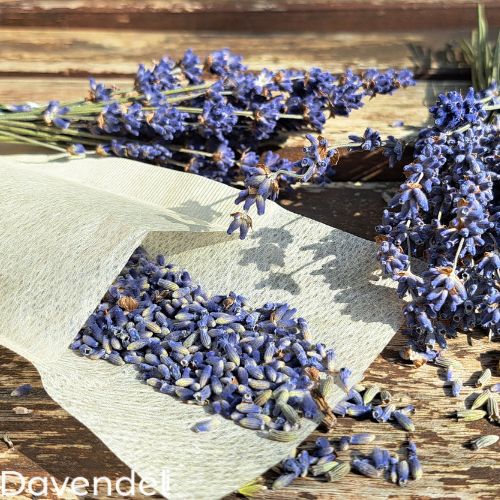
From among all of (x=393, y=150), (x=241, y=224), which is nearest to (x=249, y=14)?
(x=393, y=150)

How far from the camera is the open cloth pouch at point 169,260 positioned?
1039mm

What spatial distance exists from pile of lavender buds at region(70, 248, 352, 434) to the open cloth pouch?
25 mm

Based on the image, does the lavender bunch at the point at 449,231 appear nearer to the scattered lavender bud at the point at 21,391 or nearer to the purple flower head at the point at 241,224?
the purple flower head at the point at 241,224

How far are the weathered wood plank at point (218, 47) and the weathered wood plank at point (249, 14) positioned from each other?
0.03 metres

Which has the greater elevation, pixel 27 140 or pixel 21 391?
pixel 27 140

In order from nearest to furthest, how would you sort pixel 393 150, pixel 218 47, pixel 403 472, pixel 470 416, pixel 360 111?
pixel 403 472 → pixel 470 416 → pixel 393 150 → pixel 360 111 → pixel 218 47

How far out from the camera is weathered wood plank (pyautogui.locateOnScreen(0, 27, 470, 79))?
2.09 m

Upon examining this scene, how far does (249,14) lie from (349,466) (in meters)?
1.55

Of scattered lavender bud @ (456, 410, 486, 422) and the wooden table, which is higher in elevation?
the wooden table

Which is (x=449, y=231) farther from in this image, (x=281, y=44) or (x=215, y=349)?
(x=281, y=44)

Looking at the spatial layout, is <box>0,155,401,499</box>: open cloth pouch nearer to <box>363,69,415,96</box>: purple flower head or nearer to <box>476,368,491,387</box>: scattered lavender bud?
<box>476,368,491,387</box>: scattered lavender bud

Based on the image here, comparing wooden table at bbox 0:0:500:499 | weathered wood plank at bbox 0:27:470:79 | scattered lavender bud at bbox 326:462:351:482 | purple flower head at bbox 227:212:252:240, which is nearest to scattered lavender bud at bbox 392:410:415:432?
scattered lavender bud at bbox 326:462:351:482

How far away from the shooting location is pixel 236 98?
5.42 ft

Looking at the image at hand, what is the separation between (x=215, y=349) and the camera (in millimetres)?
1202
